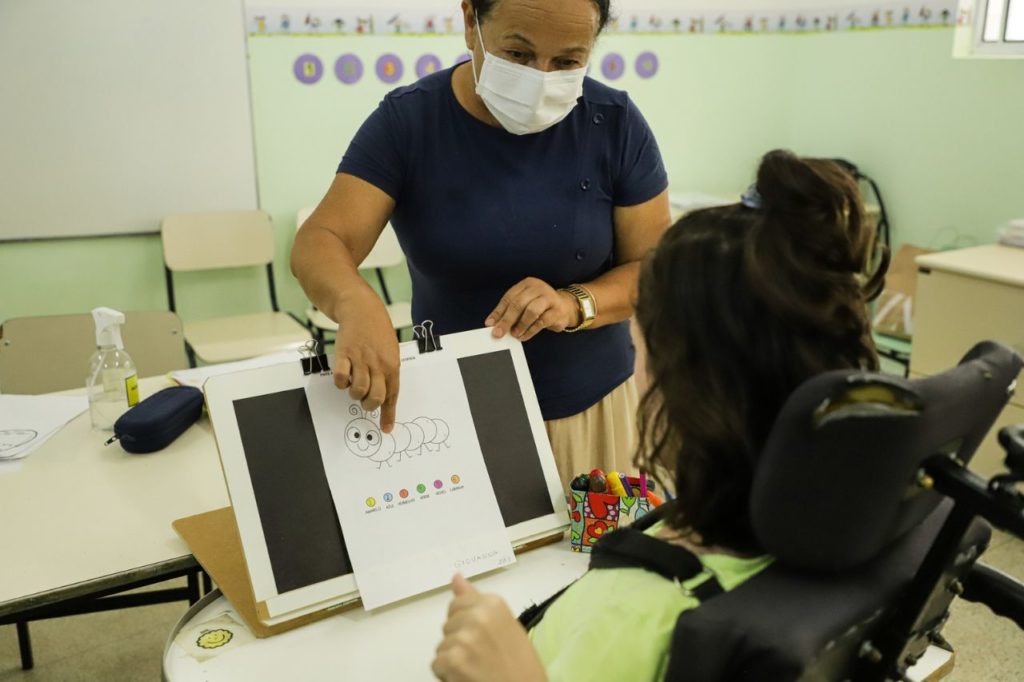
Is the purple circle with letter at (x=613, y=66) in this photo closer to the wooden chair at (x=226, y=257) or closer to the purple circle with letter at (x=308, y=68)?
the purple circle with letter at (x=308, y=68)

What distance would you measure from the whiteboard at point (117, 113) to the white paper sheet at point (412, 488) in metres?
2.48

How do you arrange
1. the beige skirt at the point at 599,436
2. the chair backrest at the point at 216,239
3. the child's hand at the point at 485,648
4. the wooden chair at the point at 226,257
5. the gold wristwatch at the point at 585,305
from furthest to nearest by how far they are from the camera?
the chair backrest at the point at 216,239
the wooden chair at the point at 226,257
the beige skirt at the point at 599,436
the gold wristwatch at the point at 585,305
the child's hand at the point at 485,648

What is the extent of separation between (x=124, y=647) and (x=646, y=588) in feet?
6.35

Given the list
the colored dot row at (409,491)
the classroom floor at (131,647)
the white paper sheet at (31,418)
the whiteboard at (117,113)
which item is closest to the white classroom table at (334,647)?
the colored dot row at (409,491)

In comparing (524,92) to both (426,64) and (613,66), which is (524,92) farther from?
(613,66)

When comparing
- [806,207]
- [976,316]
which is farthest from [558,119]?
[976,316]

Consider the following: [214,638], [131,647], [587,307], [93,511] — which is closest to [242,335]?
[131,647]

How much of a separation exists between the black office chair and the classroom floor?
64.1 inches

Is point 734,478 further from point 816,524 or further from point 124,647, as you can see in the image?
point 124,647

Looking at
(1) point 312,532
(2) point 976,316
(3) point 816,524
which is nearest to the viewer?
(3) point 816,524

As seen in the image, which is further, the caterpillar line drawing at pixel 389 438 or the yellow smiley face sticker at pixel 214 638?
the caterpillar line drawing at pixel 389 438

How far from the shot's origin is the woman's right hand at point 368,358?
3.52ft

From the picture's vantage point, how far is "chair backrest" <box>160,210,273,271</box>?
10.7ft

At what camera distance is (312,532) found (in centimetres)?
105
